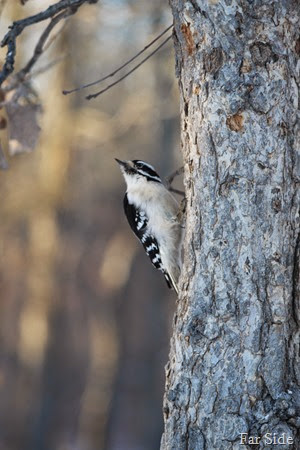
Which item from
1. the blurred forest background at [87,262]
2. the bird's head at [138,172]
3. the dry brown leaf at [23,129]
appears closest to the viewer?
the dry brown leaf at [23,129]

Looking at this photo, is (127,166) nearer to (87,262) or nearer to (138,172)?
(138,172)

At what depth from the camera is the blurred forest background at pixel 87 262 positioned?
11148mm

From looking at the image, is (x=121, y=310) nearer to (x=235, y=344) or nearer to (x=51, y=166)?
(x=51, y=166)

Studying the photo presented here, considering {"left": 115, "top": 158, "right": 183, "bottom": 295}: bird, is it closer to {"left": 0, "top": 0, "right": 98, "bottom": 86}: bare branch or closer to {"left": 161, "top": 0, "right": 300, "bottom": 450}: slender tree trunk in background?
{"left": 0, "top": 0, "right": 98, "bottom": 86}: bare branch

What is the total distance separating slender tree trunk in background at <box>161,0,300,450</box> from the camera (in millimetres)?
3316

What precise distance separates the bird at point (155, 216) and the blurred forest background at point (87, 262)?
5648 millimetres

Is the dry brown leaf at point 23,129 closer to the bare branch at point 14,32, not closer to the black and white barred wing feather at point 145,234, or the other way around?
the bare branch at point 14,32

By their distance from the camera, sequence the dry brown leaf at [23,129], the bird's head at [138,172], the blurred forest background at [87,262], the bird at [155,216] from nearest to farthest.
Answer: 1. the dry brown leaf at [23,129]
2. the bird at [155,216]
3. the bird's head at [138,172]
4. the blurred forest background at [87,262]

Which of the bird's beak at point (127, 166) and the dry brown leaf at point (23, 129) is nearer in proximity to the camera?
the dry brown leaf at point (23, 129)

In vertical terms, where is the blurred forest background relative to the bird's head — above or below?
above

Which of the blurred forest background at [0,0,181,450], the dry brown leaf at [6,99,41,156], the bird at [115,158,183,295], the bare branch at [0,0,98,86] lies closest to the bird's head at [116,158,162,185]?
the bird at [115,158,183,295]

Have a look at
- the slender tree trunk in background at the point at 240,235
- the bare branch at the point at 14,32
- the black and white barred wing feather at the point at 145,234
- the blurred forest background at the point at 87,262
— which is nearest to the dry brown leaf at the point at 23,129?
the bare branch at the point at 14,32

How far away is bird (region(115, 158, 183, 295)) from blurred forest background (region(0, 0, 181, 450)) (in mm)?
5648

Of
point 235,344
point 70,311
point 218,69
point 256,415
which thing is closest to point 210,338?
point 235,344
